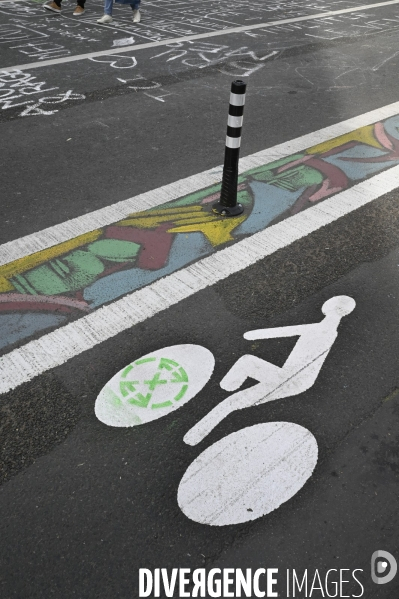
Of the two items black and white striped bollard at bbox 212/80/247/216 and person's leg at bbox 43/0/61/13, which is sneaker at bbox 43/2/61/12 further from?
black and white striped bollard at bbox 212/80/247/216

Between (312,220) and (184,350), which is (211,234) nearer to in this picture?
(312,220)

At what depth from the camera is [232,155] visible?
486cm

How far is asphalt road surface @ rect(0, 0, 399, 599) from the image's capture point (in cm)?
257

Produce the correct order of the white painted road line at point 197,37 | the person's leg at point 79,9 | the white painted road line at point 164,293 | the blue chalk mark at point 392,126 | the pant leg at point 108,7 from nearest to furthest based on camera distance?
1. the white painted road line at point 164,293
2. the blue chalk mark at point 392,126
3. the white painted road line at point 197,37
4. the pant leg at point 108,7
5. the person's leg at point 79,9

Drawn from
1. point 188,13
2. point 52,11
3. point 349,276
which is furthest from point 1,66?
point 349,276

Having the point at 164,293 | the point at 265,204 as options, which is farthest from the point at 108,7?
the point at 164,293

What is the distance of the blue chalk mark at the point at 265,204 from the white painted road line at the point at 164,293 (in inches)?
5.1

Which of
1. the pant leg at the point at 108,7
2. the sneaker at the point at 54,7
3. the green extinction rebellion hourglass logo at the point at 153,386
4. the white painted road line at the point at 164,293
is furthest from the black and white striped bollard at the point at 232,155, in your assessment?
the sneaker at the point at 54,7

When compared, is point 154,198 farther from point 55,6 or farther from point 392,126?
point 55,6

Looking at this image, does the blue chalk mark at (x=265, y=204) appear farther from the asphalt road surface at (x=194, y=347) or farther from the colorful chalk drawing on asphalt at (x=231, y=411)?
the colorful chalk drawing on asphalt at (x=231, y=411)

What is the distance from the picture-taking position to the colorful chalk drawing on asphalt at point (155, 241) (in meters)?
3.98

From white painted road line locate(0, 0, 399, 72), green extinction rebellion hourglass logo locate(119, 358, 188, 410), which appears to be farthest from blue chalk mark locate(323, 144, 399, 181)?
white painted road line locate(0, 0, 399, 72)

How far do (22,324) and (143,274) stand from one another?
103cm

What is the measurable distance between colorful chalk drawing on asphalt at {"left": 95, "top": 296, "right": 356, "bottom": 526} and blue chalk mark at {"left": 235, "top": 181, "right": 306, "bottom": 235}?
4.52 ft
